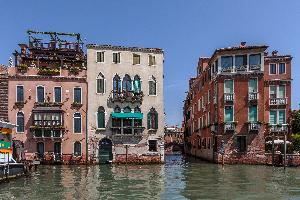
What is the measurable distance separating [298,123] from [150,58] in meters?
18.0

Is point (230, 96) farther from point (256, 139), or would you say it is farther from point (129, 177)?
point (129, 177)

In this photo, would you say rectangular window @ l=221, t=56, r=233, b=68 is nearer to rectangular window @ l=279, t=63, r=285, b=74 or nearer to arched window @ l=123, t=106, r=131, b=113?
rectangular window @ l=279, t=63, r=285, b=74

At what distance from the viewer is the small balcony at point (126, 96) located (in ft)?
132

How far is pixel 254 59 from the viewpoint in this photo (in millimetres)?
41250

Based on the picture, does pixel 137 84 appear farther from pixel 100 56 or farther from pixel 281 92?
pixel 281 92

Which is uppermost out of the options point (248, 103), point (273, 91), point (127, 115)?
point (273, 91)

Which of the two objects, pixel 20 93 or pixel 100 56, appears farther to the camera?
pixel 100 56

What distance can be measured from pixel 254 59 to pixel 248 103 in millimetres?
4738

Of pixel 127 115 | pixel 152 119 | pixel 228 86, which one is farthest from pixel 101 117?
pixel 228 86

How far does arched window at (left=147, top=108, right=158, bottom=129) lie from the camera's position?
135ft

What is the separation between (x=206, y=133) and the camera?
1929 inches

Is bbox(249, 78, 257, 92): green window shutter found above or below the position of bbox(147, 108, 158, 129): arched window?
above

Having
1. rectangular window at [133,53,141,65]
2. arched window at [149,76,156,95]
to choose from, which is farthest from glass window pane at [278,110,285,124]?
rectangular window at [133,53,141,65]

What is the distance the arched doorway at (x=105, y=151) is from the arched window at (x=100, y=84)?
5.08m
